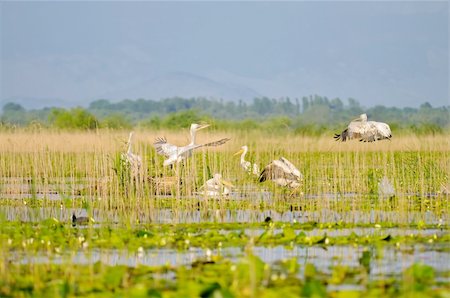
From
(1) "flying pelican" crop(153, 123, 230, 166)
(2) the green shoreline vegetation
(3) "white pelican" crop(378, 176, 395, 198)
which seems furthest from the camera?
(1) "flying pelican" crop(153, 123, 230, 166)

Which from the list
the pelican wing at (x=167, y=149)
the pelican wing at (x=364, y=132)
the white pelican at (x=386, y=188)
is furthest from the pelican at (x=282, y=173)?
the pelican wing at (x=364, y=132)

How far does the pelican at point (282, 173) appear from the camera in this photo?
1420 centimetres

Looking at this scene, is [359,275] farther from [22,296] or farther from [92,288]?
[22,296]

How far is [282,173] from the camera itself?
14.3 meters

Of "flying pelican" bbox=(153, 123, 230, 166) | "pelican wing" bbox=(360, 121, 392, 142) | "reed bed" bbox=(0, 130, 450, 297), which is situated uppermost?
"pelican wing" bbox=(360, 121, 392, 142)

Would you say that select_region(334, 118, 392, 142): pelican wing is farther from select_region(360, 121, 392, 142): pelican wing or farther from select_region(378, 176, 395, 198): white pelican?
select_region(378, 176, 395, 198): white pelican

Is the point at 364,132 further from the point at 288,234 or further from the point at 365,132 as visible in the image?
the point at 288,234

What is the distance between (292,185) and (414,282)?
7.11 metres

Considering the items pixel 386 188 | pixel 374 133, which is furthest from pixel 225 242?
pixel 374 133

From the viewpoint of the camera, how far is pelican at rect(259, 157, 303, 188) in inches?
559

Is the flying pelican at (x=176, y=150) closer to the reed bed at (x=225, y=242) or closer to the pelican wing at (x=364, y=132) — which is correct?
the reed bed at (x=225, y=242)

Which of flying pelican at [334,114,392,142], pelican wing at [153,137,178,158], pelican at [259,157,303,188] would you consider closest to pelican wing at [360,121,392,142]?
flying pelican at [334,114,392,142]

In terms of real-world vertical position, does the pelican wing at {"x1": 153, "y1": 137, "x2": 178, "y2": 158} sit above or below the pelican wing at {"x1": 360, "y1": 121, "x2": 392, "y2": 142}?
below

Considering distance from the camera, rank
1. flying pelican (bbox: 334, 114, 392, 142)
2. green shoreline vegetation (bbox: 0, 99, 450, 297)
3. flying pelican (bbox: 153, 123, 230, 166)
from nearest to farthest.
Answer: green shoreline vegetation (bbox: 0, 99, 450, 297), flying pelican (bbox: 153, 123, 230, 166), flying pelican (bbox: 334, 114, 392, 142)
